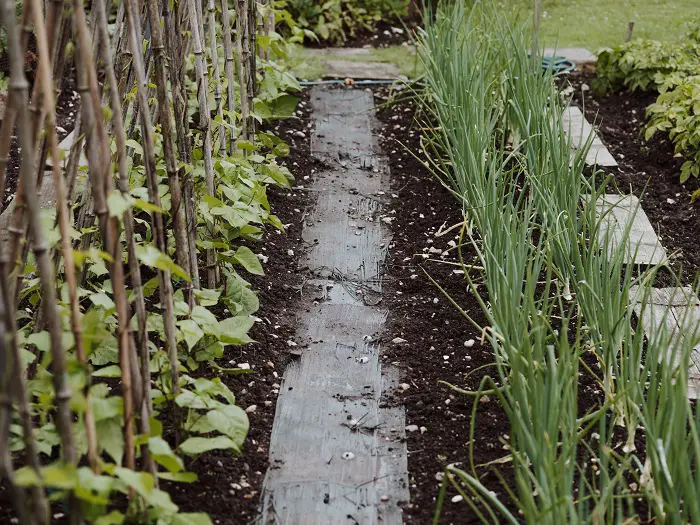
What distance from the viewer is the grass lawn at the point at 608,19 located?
6.22 meters

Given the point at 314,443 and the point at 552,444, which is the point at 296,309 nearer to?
the point at 314,443

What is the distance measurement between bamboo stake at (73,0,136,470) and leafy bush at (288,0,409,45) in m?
4.56

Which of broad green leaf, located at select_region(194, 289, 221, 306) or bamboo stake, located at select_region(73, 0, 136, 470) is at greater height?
bamboo stake, located at select_region(73, 0, 136, 470)

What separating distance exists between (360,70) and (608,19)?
2.35 m

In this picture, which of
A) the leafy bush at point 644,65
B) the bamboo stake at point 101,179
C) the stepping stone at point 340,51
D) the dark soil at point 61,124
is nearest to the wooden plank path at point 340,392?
the bamboo stake at point 101,179

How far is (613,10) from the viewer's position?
23.0 ft

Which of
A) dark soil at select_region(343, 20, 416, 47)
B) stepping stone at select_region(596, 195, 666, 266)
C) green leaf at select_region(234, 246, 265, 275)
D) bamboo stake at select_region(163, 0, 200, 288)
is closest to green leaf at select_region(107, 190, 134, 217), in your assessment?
bamboo stake at select_region(163, 0, 200, 288)

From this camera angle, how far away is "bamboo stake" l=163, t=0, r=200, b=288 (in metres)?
2.50

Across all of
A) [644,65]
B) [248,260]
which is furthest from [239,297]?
[644,65]

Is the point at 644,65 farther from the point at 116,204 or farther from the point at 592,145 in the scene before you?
the point at 116,204

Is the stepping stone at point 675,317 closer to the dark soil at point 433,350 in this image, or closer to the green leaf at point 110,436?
the dark soil at point 433,350

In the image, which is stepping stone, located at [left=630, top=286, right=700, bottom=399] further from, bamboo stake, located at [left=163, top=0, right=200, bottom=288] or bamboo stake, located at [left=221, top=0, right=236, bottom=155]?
bamboo stake, located at [left=221, top=0, right=236, bottom=155]

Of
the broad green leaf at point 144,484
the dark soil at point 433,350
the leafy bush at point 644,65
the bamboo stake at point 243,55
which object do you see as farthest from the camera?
the leafy bush at point 644,65

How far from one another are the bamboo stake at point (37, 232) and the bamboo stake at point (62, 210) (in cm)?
6
